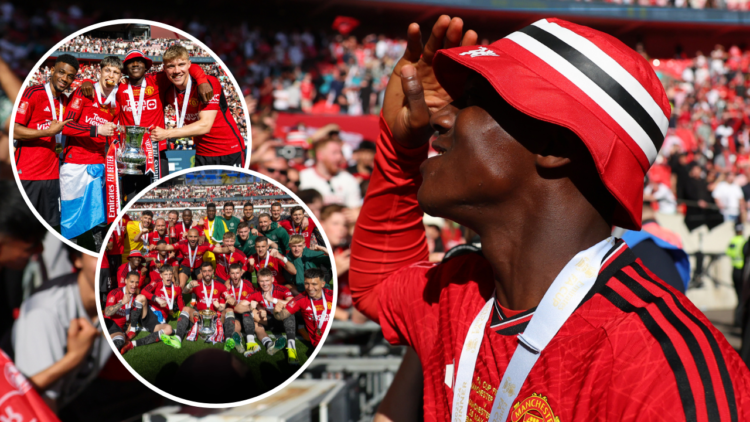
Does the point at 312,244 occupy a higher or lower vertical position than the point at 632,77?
lower

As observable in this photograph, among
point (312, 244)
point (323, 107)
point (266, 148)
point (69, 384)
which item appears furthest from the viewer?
point (323, 107)

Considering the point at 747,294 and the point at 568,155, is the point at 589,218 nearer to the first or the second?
the point at 568,155

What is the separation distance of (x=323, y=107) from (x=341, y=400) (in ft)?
40.1

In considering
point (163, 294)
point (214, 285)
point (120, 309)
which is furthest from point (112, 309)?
point (214, 285)

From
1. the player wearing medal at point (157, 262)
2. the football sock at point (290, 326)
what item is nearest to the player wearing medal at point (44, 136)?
the player wearing medal at point (157, 262)

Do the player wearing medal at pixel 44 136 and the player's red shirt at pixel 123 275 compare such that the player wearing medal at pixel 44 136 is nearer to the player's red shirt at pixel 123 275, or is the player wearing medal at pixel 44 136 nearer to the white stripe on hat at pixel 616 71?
the player's red shirt at pixel 123 275

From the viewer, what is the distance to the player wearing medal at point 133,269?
1443mm

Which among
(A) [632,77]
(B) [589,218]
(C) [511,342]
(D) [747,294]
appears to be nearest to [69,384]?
(C) [511,342]

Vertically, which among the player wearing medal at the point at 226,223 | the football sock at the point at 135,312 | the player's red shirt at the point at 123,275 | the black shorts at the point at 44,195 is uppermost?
the black shorts at the point at 44,195

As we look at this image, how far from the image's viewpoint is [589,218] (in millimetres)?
1393

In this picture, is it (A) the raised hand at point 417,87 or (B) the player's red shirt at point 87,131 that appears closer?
(B) the player's red shirt at point 87,131

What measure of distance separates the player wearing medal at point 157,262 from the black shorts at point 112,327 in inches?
5.3

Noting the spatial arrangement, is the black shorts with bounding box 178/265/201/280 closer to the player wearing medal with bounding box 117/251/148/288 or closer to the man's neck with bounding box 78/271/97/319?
the player wearing medal with bounding box 117/251/148/288

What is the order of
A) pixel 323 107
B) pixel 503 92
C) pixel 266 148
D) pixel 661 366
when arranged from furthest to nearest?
1. pixel 323 107
2. pixel 266 148
3. pixel 503 92
4. pixel 661 366
